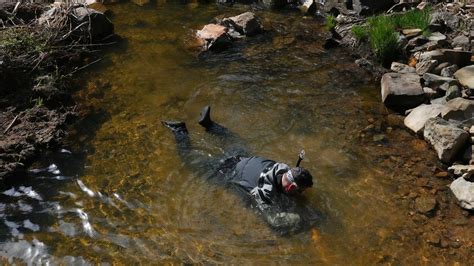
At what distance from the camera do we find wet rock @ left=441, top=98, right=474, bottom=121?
22.2 feet

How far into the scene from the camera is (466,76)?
745cm

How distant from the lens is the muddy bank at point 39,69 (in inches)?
261

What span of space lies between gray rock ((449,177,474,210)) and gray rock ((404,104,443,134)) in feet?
3.99

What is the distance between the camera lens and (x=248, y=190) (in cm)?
599

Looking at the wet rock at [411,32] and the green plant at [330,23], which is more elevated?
the wet rock at [411,32]

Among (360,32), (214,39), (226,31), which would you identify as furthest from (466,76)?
(226,31)

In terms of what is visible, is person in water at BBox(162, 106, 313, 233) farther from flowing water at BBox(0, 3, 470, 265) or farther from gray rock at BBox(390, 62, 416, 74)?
gray rock at BBox(390, 62, 416, 74)

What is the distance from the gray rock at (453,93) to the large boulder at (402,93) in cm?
45

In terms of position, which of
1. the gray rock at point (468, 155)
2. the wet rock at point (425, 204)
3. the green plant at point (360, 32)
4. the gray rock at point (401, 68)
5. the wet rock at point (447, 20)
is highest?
the wet rock at point (447, 20)

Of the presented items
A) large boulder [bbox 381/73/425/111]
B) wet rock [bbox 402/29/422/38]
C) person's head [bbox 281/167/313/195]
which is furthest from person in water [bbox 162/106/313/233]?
wet rock [bbox 402/29/422/38]

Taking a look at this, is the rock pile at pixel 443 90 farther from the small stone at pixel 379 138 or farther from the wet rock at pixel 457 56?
the small stone at pixel 379 138

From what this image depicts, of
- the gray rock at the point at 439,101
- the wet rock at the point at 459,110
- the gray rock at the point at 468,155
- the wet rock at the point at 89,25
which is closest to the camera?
the gray rock at the point at 468,155

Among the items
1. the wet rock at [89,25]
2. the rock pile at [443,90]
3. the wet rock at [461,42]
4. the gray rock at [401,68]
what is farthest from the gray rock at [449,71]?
the wet rock at [89,25]

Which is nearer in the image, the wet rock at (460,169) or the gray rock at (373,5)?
the wet rock at (460,169)
